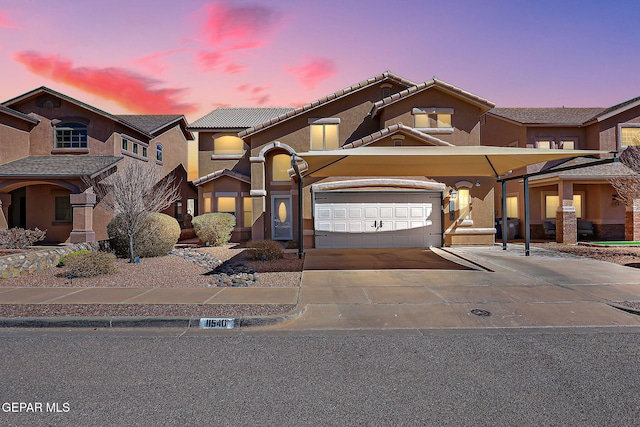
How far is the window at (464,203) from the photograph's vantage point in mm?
16016

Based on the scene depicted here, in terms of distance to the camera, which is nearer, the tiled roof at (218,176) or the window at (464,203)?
the window at (464,203)

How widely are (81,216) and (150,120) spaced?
1091cm

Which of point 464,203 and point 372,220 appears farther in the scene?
point 464,203

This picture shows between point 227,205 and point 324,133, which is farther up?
point 324,133

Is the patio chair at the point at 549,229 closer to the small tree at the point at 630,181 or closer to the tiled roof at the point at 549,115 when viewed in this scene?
the small tree at the point at 630,181

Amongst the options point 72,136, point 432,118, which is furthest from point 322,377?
point 72,136

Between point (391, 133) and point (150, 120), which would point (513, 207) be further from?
point (150, 120)

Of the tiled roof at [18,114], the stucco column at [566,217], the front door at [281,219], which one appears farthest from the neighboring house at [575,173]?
the tiled roof at [18,114]

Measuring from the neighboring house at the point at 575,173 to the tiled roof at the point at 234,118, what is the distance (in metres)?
15.0

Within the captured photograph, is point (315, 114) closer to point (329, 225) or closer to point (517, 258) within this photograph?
point (329, 225)

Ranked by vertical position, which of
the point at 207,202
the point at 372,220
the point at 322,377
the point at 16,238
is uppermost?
the point at 207,202

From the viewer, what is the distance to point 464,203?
1611cm

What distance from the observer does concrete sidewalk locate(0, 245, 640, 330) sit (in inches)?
251

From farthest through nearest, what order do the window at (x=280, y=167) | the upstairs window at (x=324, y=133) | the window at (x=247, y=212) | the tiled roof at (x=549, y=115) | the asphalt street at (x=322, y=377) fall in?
the tiled roof at (x=549, y=115)
the window at (x=247, y=212)
the window at (x=280, y=167)
the upstairs window at (x=324, y=133)
the asphalt street at (x=322, y=377)
